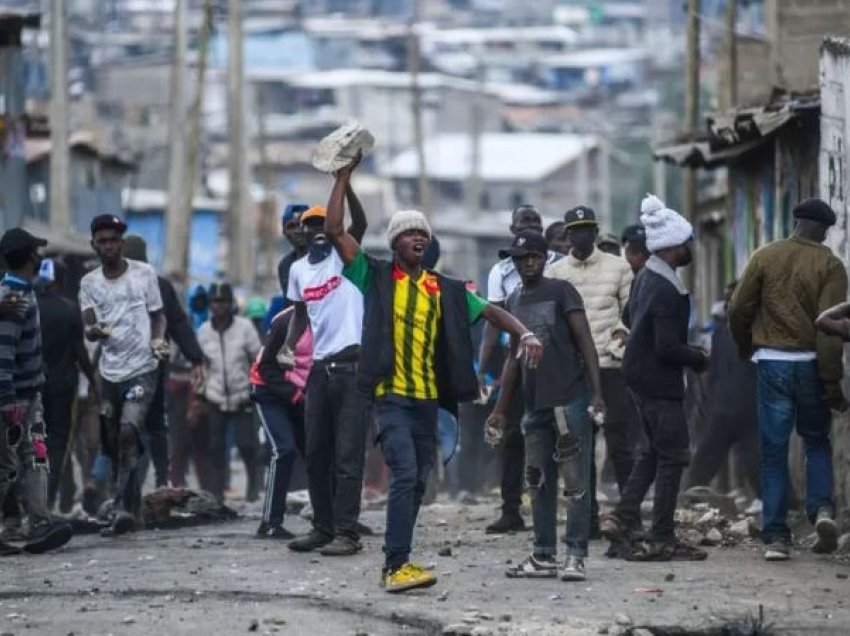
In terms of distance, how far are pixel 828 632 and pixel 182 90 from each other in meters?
27.0

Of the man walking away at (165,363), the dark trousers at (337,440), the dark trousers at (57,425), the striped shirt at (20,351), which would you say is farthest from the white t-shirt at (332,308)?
the dark trousers at (57,425)

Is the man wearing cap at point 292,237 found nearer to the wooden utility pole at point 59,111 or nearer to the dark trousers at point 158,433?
the dark trousers at point 158,433

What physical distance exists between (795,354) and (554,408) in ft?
5.79

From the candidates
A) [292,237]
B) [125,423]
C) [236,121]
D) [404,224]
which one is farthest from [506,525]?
[236,121]

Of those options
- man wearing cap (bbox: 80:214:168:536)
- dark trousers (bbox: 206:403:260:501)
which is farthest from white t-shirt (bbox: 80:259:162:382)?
dark trousers (bbox: 206:403:260:501)

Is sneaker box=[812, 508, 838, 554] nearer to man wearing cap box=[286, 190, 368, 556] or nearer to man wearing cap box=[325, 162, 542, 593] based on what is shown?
man wearing cap box=[325, 162, 542, 593]

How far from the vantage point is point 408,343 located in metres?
12.0

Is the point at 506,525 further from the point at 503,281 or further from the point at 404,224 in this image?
the point at 404,224

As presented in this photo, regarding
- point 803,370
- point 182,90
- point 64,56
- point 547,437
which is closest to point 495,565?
point 547,437

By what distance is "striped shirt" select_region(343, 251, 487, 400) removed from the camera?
39.4 ft

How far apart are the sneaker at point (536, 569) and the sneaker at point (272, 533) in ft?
8.44

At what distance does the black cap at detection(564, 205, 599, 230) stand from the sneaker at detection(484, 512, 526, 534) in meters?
1.92

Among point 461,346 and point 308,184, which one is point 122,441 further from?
point 308,184

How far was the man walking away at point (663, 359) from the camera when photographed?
513 inches
